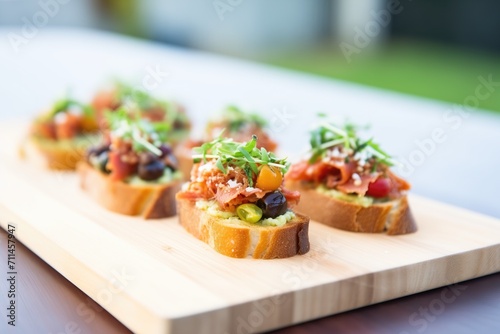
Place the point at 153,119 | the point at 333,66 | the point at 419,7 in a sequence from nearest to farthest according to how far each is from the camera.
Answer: the point at 153,119, the point at 419,7, the point at 333,66

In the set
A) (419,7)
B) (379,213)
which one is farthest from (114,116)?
(419,7)

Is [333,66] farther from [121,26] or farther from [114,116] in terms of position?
Result: [114,116]

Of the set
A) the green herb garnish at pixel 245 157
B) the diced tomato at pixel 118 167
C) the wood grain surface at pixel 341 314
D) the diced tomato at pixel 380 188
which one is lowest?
the wood grain surface at pixel 341 314

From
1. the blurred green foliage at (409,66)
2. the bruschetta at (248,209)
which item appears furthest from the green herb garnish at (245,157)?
the blurred green foliage at (409,66)

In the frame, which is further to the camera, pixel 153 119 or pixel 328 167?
pixel 153 119

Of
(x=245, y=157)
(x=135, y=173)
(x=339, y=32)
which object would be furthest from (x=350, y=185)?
(x=339, y=32)

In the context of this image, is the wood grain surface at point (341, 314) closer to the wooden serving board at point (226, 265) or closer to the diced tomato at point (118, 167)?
the wooden serving board at point (226, 265)

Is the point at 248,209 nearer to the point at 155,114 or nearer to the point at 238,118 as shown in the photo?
the point at 238,118
